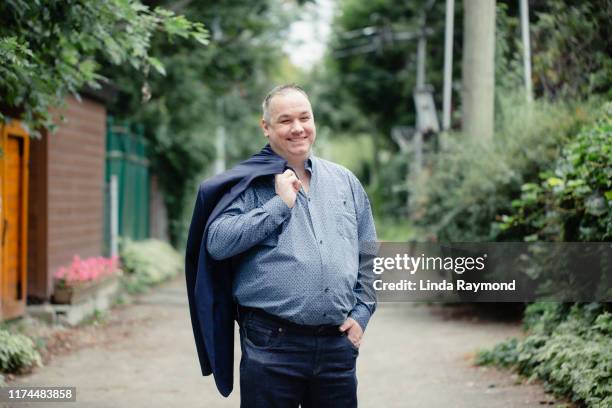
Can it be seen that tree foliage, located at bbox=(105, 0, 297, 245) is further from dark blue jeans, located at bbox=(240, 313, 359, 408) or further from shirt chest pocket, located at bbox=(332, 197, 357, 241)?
dark blue jeans, located at bbox=(240, 313, 359, 408)

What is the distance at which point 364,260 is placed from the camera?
3.72 meters

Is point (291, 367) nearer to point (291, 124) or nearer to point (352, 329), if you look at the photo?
point (352, 329)

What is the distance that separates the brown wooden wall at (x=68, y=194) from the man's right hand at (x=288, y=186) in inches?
326

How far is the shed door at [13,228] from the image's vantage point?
9906 mm

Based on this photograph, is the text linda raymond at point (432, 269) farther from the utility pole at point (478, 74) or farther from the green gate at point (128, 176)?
the green gate at point (128, 176)

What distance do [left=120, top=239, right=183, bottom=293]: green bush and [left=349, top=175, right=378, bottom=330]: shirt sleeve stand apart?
38.7 feet

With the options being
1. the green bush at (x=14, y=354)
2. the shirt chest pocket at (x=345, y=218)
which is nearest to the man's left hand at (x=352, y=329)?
the shirt chest pocket at (x=345, y=218)

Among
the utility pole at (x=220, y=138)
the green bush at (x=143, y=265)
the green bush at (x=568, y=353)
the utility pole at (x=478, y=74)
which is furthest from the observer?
the utility pole at (x=220, y=138)

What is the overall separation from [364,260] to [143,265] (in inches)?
520

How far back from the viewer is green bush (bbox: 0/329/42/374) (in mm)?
7508

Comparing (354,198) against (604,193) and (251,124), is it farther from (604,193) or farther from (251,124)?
(251,124)

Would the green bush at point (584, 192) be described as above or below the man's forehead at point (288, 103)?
below

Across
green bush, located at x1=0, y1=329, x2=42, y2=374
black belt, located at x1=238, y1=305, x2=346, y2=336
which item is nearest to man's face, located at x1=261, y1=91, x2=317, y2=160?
black belt, located at x1=238, y1=305, x2=346, y2=336

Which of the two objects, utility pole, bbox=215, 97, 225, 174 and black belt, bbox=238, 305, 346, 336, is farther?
utility pole, bbox=215, 97, 225, 174
